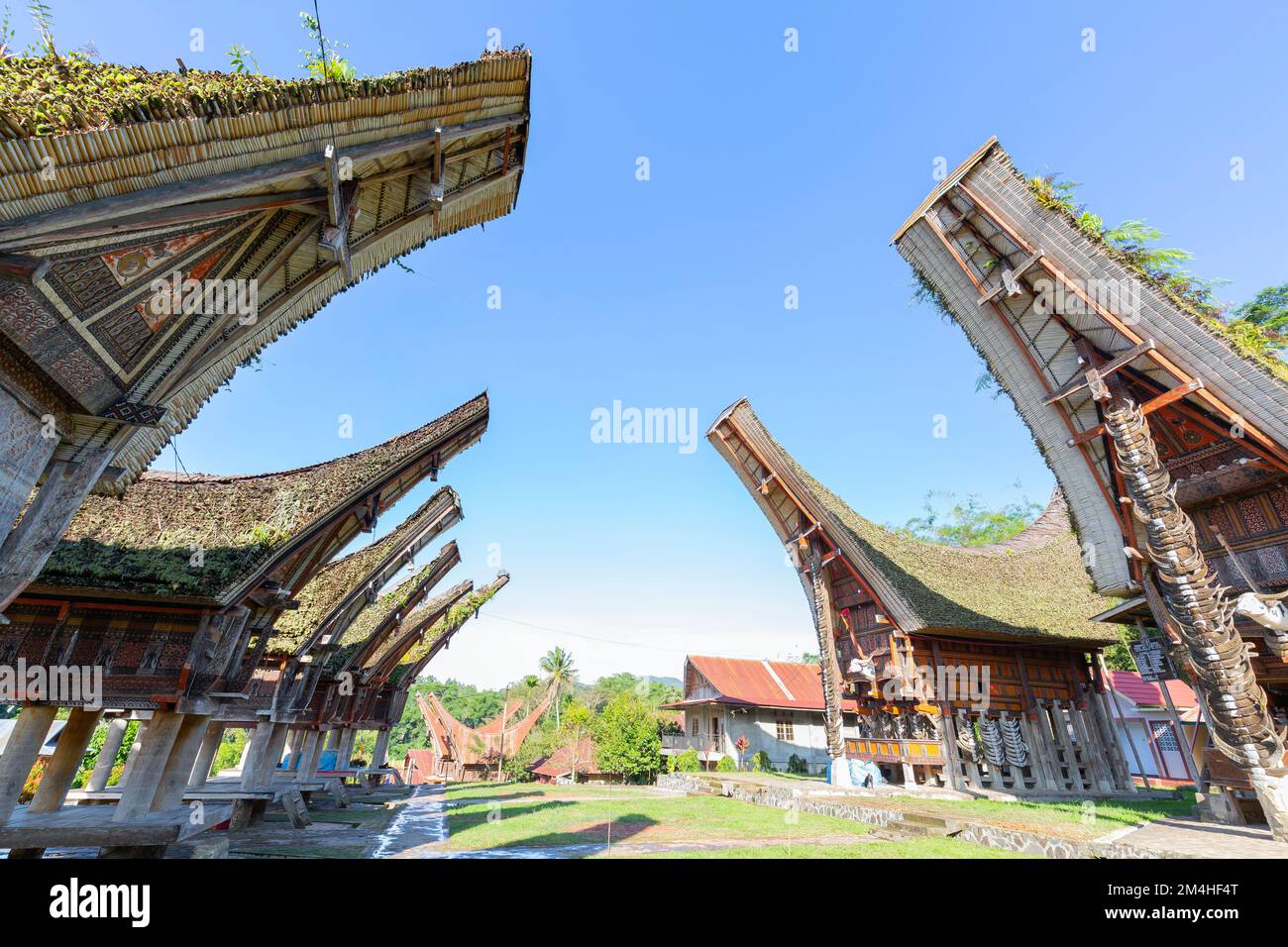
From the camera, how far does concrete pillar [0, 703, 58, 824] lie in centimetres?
788

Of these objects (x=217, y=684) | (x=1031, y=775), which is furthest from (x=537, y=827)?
(x=1031, y=775)

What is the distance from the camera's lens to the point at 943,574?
2034 cm

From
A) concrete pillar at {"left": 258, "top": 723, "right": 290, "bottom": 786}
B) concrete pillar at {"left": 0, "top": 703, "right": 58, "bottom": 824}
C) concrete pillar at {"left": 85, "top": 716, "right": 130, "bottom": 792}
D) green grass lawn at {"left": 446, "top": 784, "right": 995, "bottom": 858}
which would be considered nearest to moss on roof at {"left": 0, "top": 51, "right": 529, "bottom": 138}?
concrete pillar at {"left": 0, "top": 703, "right": 58, "bottom": 824}

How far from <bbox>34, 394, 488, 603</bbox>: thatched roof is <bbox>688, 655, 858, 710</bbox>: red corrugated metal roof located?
73.8 feet

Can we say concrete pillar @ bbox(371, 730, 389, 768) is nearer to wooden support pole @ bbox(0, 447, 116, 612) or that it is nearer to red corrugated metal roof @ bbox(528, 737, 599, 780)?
red corrugated metal roof @ bbox(528, 737, 599, 780)

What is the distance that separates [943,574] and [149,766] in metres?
21.9

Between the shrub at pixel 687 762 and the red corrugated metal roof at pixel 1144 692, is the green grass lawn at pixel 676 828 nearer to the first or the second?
the shrub at pixel 687 762

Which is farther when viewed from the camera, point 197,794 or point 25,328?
point 197,794

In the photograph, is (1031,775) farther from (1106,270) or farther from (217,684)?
(217,684)

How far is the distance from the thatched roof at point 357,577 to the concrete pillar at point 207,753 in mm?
3577
